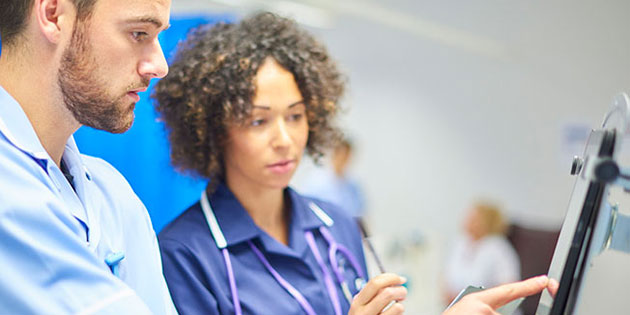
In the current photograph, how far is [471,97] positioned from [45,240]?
508 centimetres

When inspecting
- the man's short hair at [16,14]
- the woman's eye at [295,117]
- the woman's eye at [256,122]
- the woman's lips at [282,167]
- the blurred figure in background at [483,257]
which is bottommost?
the blurred figure in background at [483,257]

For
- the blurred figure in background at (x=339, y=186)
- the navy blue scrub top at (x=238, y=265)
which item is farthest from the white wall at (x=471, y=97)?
the navy blue scrub top at (x=238, y=265)

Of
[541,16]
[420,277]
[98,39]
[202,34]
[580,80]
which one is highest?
[541,16]

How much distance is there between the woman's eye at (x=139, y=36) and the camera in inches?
32.8

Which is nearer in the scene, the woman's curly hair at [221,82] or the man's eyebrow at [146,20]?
the man's eyebrow at [146,20]

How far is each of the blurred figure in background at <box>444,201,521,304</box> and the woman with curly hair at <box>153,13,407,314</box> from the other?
2.76 metres

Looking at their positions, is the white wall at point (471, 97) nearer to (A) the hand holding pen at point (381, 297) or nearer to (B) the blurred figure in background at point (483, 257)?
(B) the blurred figure in background at point (483, 257)

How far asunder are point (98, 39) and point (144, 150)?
685 mm

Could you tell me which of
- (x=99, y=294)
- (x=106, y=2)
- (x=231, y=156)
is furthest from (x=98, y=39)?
(x=231, y=156)

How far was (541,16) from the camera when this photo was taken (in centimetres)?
491

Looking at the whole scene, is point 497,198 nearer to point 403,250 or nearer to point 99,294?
point 403,250

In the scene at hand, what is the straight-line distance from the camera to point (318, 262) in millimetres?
1216

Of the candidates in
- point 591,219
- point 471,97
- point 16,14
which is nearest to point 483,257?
point 471,97

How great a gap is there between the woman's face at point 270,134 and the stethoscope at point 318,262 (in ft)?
0.42
